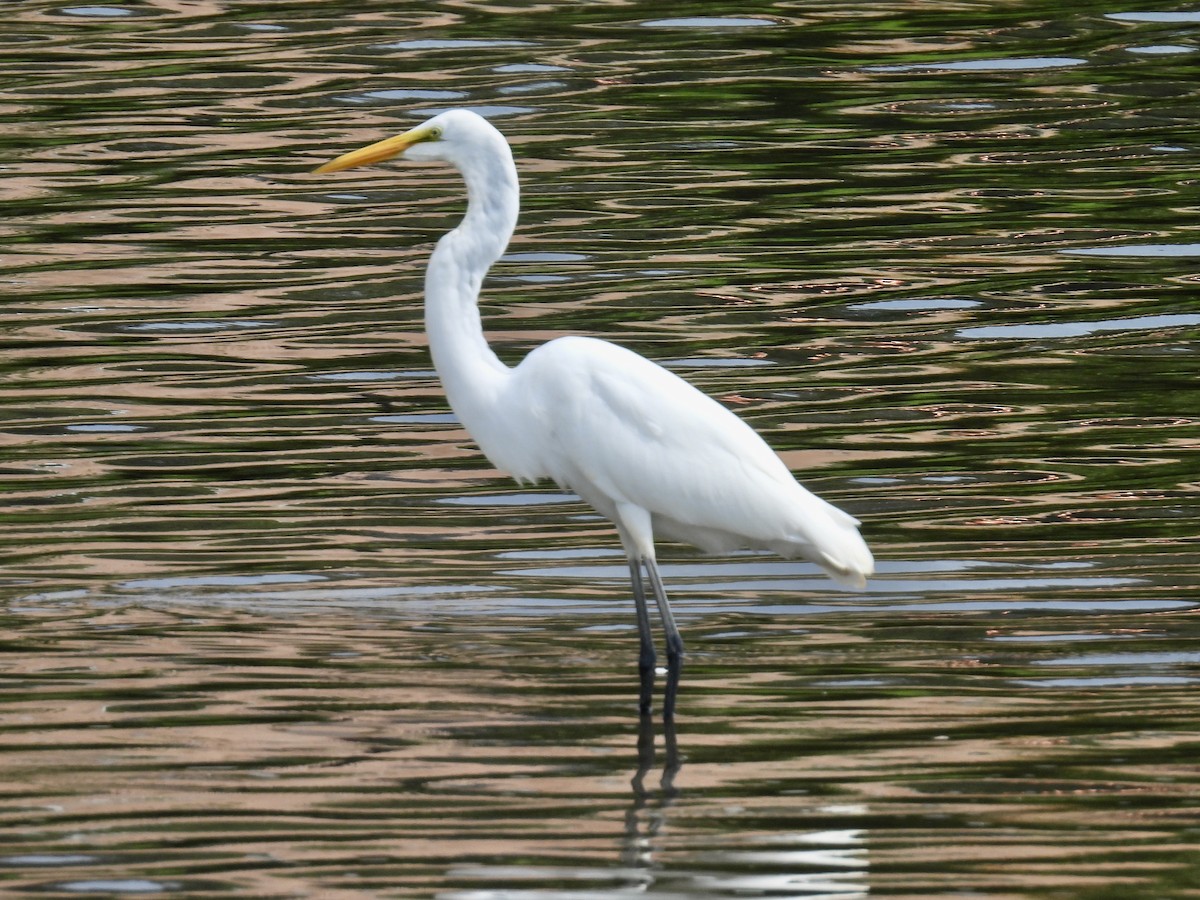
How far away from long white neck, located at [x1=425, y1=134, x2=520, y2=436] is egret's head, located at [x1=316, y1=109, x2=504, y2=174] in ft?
0.11

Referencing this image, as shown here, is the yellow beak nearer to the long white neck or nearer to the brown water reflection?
the long white neck

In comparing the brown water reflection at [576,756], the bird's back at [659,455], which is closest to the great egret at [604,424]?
the bird's back at [659,455]

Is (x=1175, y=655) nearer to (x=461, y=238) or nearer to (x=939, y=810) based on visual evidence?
(x=939, y=810)

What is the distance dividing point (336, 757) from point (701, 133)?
820 cm

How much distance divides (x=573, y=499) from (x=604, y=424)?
2.12 meters

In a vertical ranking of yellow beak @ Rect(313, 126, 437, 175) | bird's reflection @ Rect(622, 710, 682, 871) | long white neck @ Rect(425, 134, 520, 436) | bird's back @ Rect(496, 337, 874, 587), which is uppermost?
yellow beak @ Rect(313, 126, 437, 175)

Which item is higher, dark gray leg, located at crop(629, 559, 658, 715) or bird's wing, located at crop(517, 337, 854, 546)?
bird's wing, located at crop(517, 337, 854, 546)

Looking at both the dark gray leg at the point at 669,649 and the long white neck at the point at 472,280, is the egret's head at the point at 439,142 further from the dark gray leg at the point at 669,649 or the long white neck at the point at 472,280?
the dark gray leg at the point at 669,649

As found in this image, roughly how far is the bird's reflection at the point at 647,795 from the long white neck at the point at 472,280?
1.08 m

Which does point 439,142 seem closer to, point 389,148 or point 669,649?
point 389,148

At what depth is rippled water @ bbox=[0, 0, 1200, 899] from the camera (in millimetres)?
5062

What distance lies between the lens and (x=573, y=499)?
830 cm

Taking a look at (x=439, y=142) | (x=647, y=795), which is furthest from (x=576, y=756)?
(x=439, y=142)

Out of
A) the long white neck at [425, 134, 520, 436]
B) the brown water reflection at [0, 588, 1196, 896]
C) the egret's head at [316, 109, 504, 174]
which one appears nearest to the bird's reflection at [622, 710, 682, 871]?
the brown water reflection at [0, 588, 1196, 896]
